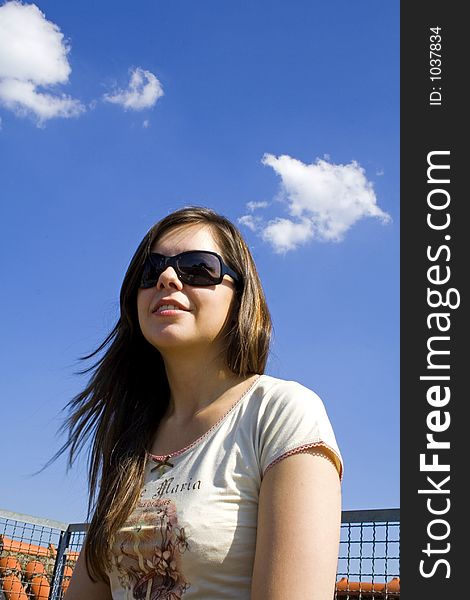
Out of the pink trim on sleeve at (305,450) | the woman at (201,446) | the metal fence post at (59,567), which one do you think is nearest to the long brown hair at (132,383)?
the woman at (201,446)

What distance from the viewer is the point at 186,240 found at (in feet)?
7.07

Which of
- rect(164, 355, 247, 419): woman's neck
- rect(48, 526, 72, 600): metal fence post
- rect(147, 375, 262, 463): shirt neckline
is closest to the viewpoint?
rect(147, 375, 262, 463): shirt neckline

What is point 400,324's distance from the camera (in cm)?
282

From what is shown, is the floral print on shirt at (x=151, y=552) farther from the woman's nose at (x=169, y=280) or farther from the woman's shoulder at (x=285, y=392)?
the woman's nose at (x=169, y=280)

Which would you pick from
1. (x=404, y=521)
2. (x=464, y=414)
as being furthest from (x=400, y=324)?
(x=404, y=521)

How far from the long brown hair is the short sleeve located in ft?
0.77

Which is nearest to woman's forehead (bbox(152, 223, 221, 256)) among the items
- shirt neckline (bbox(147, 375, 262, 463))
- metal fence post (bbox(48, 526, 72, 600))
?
shirt neckline (bbox(147, 375, 262, 463))

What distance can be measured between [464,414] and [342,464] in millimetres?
1051

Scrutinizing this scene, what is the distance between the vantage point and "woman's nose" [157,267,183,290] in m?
2.04

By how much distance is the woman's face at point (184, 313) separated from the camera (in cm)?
201

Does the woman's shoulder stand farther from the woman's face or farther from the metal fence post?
the metal fence post

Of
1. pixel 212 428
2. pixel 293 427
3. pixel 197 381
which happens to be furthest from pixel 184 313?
pixel 293 427

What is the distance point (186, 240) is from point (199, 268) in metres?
0.14

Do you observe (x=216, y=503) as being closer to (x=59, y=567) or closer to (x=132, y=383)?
(x=132, y=383)
